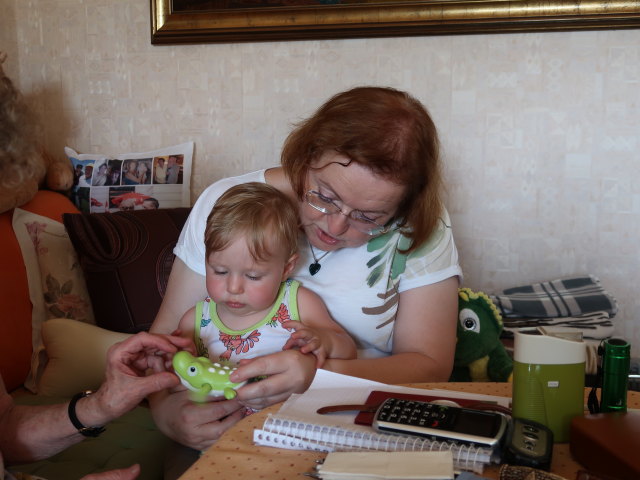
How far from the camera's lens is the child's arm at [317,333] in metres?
1.41

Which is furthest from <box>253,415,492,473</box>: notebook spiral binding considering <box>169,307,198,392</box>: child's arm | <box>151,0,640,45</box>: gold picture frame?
<box>151,0,640,45</box>: gold picture frame

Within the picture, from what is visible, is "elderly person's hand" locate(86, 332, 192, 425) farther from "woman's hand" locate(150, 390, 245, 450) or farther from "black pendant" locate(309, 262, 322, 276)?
"black pendant" locate(309, 262, 322, 276)

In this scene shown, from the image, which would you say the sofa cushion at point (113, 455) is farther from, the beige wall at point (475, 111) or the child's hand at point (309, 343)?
the beige wall at point (475, 111)

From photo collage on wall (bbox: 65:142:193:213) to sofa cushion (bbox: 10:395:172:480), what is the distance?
104cm

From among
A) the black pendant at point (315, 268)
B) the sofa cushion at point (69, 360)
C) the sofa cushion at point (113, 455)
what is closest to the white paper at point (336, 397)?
the black pendant at point (315, 268)

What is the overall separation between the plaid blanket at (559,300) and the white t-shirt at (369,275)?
33.0 inches

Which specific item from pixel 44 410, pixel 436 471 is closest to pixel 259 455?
pixel 436 471

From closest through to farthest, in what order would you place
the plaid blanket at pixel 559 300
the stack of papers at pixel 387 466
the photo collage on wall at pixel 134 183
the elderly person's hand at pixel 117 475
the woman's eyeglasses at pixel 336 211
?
the stack of papers at pixel 387 466 < the elderly person's hand at pixel 117 475 < the woman's eyeglasses at pixel 336 211 < the plaid blanket at pixel 559 300 < the photo collage on wall at pixel 134 183

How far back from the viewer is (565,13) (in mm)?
2391

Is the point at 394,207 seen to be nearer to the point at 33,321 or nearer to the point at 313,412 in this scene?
the point at 313,412

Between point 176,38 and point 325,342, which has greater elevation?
point 176,38

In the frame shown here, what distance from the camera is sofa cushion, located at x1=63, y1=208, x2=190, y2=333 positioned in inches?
87.1

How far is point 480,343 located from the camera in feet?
6.74

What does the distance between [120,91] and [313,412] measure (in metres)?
2.19
